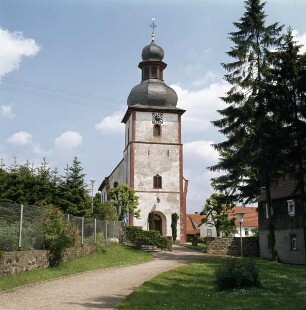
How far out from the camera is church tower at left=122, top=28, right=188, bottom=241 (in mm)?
47094

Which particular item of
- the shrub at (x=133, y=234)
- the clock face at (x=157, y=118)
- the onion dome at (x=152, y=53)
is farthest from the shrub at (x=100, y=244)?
the onion dome at (x=152, y=53)

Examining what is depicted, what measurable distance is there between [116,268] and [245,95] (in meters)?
14.0

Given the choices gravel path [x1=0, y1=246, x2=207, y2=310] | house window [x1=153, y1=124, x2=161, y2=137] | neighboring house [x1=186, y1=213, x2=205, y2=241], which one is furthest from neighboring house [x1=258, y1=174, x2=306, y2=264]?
neighboring house [x1=186, y1=213, x2=205, y2=241]

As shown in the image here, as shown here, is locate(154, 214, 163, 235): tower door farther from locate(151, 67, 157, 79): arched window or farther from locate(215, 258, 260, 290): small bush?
locate(215, 258, 260, 290): small bush

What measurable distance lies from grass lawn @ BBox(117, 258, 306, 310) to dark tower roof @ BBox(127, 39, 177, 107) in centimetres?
3503

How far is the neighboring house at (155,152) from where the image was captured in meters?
47.1

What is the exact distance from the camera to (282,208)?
33219 millimetres

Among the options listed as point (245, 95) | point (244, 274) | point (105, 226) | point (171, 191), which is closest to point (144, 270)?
point (244, 274)

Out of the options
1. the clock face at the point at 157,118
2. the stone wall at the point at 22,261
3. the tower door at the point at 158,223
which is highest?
the clock face at the point at 157,118

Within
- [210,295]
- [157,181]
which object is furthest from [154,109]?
[210,295]

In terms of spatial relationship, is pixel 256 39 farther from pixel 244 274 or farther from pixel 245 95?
pixel 244 274

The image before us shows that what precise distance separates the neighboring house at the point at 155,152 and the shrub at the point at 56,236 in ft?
85.7

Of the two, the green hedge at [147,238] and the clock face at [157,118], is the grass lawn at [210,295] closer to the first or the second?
the green hedge at [147,238]

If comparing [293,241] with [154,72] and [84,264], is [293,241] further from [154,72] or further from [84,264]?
[154,72]
